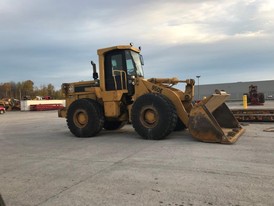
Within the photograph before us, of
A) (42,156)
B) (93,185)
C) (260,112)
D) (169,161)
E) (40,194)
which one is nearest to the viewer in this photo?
(40,194)

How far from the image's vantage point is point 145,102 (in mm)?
10508

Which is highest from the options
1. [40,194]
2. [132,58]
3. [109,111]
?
[132,58]

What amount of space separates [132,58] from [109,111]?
1955mm

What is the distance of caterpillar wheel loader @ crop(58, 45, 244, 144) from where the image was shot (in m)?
10.1

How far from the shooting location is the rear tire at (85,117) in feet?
38.6

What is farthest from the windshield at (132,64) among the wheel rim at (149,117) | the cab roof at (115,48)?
the wheel rim at (149,117)

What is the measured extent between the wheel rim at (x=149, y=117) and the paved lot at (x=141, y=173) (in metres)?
0.73

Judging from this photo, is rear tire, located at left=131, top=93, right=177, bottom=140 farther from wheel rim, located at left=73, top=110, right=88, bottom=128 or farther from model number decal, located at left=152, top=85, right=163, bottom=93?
wheel rim, located at left=73, top=110, right=88, bottom=128

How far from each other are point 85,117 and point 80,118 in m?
0.26

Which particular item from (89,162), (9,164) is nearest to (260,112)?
(89,162)

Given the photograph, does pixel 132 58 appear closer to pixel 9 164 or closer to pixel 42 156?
pixel 42 156

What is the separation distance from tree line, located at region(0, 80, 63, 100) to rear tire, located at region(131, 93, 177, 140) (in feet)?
265

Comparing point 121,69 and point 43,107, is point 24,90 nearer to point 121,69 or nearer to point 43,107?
point 43,107

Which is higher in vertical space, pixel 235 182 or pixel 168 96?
pixel 168 96
